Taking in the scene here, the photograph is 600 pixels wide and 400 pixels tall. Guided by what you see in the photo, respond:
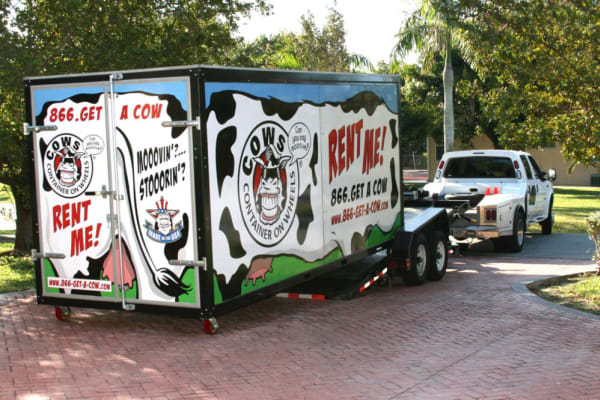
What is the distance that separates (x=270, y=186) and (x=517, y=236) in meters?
7.80

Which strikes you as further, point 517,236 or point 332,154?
point 517,236

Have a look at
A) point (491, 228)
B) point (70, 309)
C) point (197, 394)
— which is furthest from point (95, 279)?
point (491, 228)

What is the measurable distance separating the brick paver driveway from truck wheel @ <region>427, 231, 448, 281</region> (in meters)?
1.09

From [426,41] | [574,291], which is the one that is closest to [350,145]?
[574,291]

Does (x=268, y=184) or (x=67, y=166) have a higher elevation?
(x=67, y=166)

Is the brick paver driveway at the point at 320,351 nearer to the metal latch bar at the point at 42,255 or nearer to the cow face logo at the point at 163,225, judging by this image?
the metal latch bar at the point at 42,255

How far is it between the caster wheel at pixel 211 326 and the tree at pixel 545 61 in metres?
5.45

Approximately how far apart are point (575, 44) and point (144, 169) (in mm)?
6104

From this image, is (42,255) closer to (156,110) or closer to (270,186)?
(156,110)

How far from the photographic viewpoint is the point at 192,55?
12.8m

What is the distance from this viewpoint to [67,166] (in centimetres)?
806

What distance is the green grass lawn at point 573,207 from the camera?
1926 centimetres

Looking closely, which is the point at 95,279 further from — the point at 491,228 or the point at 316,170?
the point at 491,228

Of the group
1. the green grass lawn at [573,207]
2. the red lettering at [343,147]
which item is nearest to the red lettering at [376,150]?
the red lettering at [343,147]
